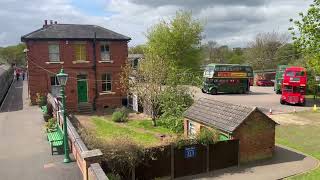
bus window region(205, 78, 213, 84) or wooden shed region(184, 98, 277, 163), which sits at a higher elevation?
bus window region(205, 78, 213, 84)

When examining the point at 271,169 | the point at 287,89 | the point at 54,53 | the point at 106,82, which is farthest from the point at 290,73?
the point at 54,53

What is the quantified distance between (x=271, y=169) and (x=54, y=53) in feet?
69.5

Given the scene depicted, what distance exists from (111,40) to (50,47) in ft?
18.2

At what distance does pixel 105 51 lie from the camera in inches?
1225

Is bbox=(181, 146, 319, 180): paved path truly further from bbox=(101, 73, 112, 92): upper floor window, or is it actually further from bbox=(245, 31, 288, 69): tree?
bbox=(245, 31, 288, 69): tree

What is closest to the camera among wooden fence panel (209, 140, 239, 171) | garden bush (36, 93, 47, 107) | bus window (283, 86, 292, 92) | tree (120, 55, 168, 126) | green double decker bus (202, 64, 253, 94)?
wooden fence panel (209, 140, 239, 171)

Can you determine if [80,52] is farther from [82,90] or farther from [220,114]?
[220,114]

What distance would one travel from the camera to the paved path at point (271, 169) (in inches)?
590

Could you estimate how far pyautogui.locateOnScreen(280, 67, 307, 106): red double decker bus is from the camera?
3603 cm

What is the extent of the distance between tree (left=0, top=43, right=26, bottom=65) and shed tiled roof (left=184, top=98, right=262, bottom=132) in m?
91.8

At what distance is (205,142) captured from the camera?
15.2m

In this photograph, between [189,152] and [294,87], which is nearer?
[189,152]

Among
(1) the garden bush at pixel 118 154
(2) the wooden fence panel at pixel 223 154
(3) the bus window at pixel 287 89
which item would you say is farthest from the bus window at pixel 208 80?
(1) the garden bush at pixel 118 154

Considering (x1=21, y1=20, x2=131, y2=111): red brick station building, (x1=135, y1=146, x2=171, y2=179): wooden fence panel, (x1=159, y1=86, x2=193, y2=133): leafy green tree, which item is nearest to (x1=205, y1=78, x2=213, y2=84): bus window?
(x1=21, y1=20, x2=131, y2=111): red brick station building
